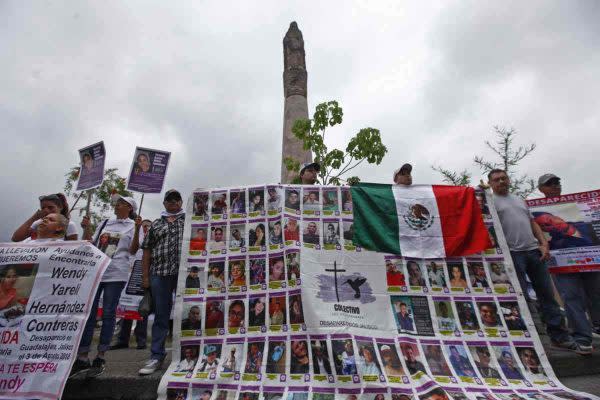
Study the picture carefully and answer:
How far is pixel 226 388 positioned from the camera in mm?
2795

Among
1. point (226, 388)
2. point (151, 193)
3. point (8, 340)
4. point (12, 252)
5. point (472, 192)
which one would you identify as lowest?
point (226, 388)

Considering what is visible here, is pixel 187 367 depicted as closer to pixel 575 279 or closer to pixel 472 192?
pixel 472 192

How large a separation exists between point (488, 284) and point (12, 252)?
465cm

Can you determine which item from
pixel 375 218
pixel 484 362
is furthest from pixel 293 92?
pixel 484 362

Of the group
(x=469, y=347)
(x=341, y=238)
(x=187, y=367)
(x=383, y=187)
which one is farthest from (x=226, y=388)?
(x=383, y=187)

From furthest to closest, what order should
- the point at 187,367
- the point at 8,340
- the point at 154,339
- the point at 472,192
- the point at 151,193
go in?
1. the point at 151,193
2. the point at 472,192
3. the point at 154,339
4. the point at 187,367
5. the point at 8,340

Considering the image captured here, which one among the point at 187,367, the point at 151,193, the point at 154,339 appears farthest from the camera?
the point at 151,193

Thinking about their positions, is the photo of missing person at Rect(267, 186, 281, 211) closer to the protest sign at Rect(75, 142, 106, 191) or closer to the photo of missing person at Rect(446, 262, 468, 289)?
the photo of missing person at Rect(446, 262, 468, 289)

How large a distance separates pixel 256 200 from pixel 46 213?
7.35 feet

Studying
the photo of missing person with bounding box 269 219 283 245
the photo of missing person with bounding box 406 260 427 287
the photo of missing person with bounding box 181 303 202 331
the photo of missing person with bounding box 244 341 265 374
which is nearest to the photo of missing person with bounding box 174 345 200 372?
the photo of missing person with bounding box 181 303 202 331

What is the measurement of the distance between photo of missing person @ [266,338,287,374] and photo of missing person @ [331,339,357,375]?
17.8 inches

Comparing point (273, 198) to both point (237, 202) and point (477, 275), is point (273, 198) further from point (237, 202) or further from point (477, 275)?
point (477, 275)

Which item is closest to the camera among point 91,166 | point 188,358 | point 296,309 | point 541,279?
point 188,358

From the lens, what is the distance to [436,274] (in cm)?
350
